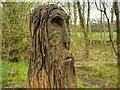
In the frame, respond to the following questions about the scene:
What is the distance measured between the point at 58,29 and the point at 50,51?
148 mm

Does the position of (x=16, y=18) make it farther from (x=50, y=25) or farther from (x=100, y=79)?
(x=50, y=25)

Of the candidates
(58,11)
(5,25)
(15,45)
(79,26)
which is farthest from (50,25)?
(79,26)

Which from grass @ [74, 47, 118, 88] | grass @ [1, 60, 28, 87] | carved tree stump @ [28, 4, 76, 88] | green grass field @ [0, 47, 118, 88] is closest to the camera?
carved tree stump @ [28, 4, 76, 88]

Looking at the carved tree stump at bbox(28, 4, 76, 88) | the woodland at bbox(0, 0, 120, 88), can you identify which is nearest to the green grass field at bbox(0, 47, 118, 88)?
the woodland at bbox(0, 0, 120, 88)

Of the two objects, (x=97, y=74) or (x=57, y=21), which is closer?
(x=57, y=21)

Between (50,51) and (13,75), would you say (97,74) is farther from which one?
(50,51)

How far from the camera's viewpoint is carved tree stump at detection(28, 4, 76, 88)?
1.32 m

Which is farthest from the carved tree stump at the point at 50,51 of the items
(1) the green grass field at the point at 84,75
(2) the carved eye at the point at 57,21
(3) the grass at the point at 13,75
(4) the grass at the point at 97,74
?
(4) the grass at the point at 97,74

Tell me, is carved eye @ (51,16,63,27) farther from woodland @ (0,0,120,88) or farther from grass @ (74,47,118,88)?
grass @ (74,47,118,88)

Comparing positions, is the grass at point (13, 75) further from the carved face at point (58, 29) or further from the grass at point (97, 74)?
the carved face at point (58, 29)

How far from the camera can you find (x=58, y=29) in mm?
1384

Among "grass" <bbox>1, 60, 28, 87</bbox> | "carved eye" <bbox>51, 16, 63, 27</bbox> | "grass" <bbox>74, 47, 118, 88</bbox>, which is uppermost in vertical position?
"carved eye" <bbox>51, 16, 63, 27</bbox>

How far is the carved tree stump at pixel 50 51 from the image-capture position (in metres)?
1.32

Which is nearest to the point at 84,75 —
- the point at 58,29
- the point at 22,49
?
the point at 22,49
